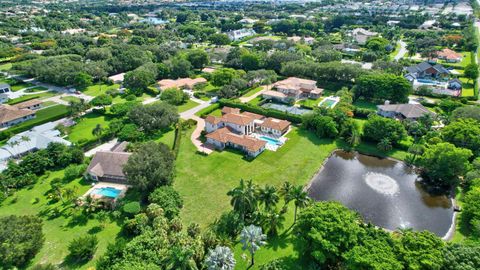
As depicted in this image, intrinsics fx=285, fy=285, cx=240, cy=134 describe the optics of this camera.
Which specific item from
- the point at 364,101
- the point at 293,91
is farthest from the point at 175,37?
the point at 364,101

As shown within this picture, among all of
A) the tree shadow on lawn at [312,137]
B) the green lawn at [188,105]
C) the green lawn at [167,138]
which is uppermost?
the green lawn at [167,138]

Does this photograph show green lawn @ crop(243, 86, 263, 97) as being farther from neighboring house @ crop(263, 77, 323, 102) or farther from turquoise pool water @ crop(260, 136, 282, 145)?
turquoise pool water @ crop(260, 136, 282, 145)

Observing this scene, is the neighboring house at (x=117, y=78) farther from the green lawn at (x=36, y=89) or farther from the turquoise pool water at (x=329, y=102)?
the turquoise pool water at (x=329, y=102)

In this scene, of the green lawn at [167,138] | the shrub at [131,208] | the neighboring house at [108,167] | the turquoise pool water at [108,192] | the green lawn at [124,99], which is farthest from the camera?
the green lawn at [124,99]

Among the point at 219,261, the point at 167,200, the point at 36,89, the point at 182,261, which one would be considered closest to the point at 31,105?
the point at 36,89

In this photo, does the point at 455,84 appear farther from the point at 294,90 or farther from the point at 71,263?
the point at 71,263

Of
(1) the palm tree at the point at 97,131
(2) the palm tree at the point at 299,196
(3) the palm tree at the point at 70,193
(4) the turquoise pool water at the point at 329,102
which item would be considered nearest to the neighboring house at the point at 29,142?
(1) the palm tree at the point at 97,131
